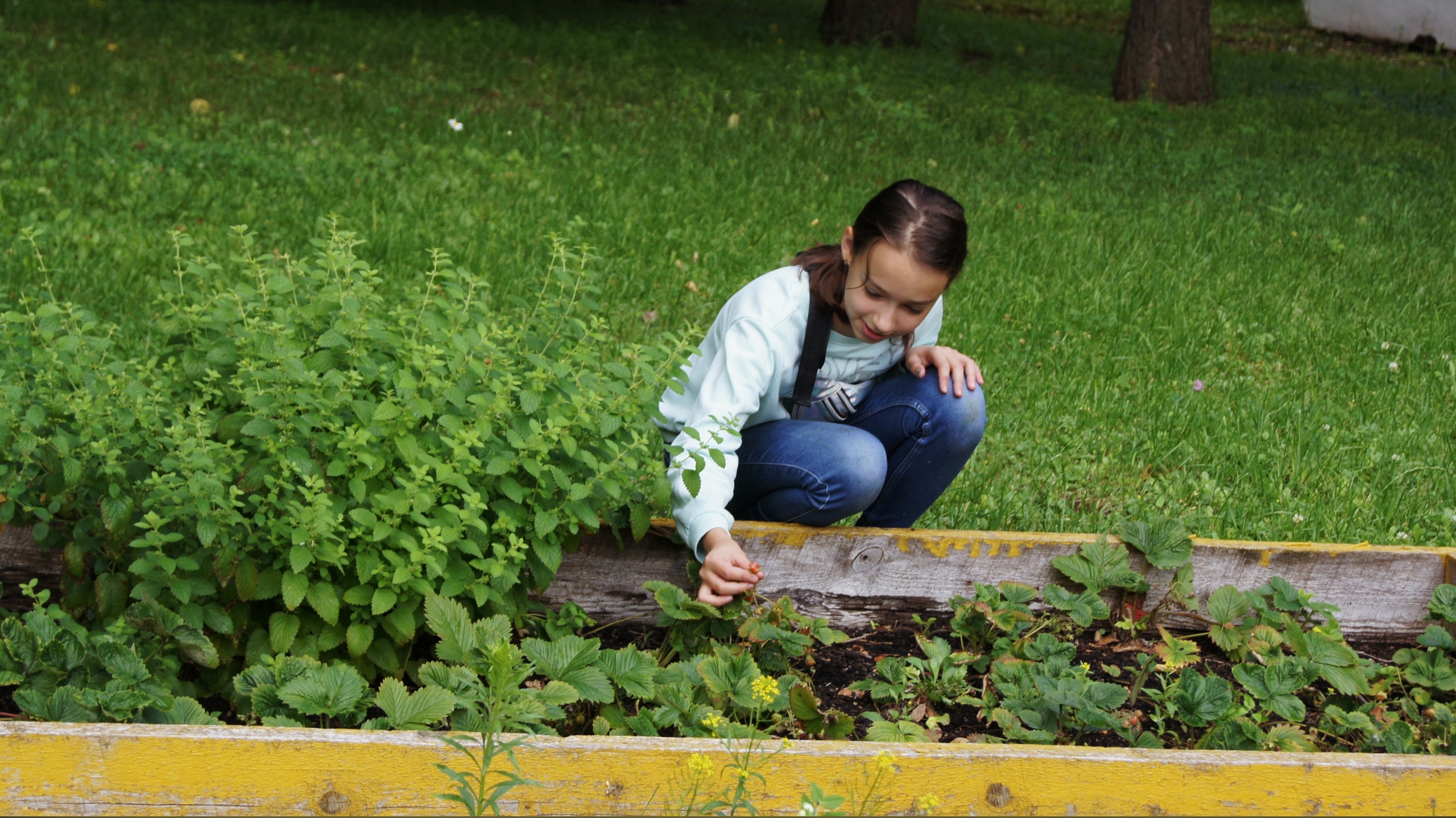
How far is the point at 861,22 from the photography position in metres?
14.2

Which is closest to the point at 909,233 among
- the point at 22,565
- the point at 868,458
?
the point at 868,458

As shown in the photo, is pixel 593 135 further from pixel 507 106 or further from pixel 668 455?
pixel 668 455

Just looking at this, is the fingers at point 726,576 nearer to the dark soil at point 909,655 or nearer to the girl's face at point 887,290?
the dark soil at point 909,655

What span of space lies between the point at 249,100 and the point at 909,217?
6.64m

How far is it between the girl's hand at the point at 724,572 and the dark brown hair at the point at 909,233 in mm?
728

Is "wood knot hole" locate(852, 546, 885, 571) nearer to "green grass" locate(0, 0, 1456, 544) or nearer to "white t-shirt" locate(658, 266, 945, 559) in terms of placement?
"white t-shirt" locate(658, 266, 945, 559)

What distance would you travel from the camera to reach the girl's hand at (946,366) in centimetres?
304

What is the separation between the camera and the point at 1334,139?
10.9 meters

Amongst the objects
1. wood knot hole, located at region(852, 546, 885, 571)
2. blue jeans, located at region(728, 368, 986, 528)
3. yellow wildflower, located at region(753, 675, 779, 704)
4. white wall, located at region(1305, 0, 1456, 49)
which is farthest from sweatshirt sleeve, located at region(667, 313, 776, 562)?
white wall, located at region(1305, 0, 1456, 49)

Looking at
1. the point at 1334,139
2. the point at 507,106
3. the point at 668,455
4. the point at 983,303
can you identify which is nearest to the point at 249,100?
the point at 507,106

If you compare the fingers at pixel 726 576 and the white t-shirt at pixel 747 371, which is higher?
the white t-shirt at pixel 747 371

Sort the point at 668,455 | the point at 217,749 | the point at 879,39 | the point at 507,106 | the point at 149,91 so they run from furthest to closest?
1. the point at 879,39
2. the point at 507,106
3. the point at 149,91
4. the point at 668,455
5. the point at 217,749

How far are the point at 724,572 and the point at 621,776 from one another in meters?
0.65

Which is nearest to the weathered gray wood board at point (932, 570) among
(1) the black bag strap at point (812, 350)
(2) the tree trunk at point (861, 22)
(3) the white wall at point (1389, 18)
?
(1) the black bag strap at point (812, 350)
